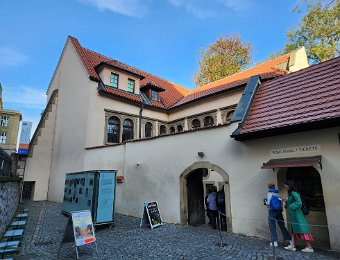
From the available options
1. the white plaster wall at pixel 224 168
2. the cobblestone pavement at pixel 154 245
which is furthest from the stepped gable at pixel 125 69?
the cobblestone pavement at pixel 154 245

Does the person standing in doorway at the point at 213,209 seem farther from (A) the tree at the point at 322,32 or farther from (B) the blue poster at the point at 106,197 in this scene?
(A) the tree at the point at 322,32

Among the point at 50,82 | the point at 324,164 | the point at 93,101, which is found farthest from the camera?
the point at 50,82

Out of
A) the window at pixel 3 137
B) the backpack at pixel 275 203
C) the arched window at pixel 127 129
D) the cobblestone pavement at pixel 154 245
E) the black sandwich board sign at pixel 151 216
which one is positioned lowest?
the cobblestone pavement at pixel 154 245

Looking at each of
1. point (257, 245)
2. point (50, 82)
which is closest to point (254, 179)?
point (257, 245)

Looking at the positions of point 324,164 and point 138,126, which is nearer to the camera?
point 324,164

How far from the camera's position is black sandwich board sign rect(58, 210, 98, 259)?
6.70 metres

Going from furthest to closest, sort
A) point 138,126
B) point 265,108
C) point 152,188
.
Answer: point 138,126, point 152,188, point 265,108

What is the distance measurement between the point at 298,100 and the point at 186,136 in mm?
4707

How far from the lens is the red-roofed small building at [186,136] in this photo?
26.7 feet

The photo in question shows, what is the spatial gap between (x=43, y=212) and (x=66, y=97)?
10.4 meters

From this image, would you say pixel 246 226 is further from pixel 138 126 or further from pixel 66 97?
pixel 66 97

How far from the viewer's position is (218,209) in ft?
33.8

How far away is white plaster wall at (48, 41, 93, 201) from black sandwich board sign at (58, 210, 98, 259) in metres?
10.3

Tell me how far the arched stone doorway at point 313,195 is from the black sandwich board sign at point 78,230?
615cm
